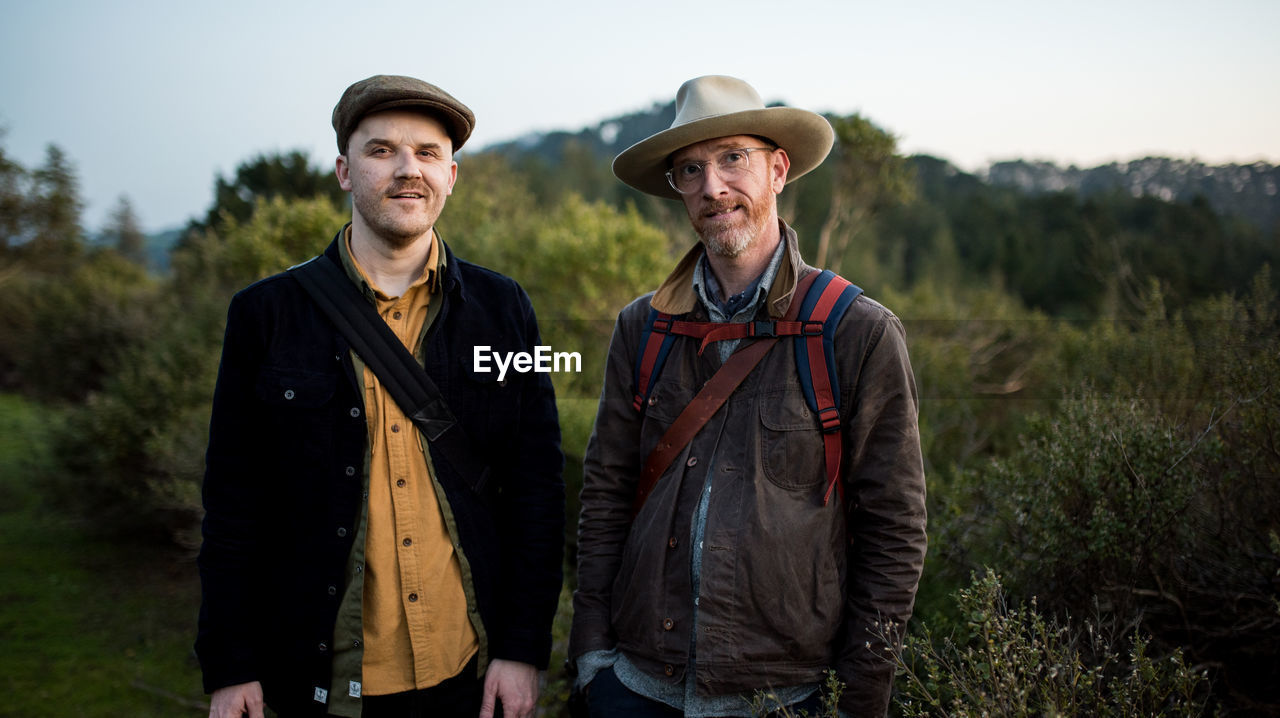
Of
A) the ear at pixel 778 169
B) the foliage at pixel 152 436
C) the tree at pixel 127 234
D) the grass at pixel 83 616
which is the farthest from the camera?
the tree at pixel 127 234

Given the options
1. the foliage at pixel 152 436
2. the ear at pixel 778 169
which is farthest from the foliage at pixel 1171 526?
the foliage at pixel 152 436

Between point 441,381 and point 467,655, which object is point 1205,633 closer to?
point 467,655

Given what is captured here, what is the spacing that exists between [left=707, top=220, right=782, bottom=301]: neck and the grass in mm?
5525

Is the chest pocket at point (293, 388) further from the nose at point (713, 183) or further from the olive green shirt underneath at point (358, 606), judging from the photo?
the nose at point (713, 183)

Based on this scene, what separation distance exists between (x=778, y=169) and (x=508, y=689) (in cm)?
193

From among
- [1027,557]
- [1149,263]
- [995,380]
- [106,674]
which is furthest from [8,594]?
[1149,263]

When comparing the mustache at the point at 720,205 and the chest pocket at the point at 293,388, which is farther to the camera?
the mustache at the point at 720,205

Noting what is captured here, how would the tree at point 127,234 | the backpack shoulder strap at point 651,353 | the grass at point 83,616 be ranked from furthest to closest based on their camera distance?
the tree at point 127,234
the grass at point 83,616
the backpack shoulder strap at point 651,353

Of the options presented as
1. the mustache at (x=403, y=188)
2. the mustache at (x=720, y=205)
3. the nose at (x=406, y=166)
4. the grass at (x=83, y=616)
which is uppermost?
the nose at (x=406, y=166)

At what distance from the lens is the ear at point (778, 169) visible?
99.2 inches

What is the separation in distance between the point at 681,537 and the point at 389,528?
33.7 inches

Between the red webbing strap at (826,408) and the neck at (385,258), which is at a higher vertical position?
the neck at (385,258)

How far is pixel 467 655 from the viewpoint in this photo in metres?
2.23

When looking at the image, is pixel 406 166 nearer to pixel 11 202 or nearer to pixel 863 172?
pixel 863 172
